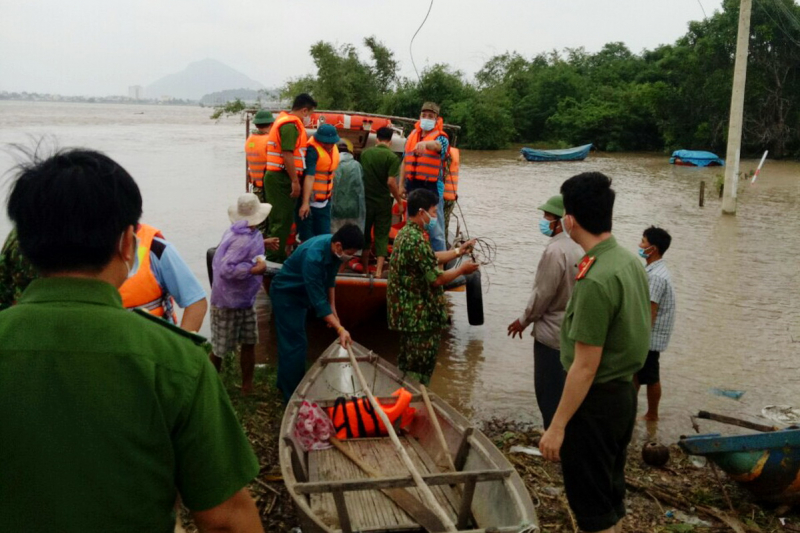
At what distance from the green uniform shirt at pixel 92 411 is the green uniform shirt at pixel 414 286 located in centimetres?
358

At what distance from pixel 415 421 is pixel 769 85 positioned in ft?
113

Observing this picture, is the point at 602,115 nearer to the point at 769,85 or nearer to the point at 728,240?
the point at 769,85

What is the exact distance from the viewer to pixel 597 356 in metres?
3.02

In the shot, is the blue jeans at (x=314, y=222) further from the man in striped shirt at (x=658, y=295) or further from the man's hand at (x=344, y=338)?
the man in striped shirt at (x=658, y=295)

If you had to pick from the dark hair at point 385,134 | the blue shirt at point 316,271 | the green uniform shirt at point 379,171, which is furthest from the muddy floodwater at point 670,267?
the dark hair at point 385,134

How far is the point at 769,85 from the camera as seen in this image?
34.3 metres

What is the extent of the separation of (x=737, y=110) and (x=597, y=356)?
1478cm

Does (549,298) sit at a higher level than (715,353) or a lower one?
higher

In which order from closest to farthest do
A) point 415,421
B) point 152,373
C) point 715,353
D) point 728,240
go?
point 152,373
point 415,421
point 715,353
point 728,240

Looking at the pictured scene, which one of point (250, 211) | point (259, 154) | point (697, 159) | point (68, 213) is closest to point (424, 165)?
point (259, 154)

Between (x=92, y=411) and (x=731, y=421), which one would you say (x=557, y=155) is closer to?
(x=731, y=421)

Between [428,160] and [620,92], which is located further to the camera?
[620,92]

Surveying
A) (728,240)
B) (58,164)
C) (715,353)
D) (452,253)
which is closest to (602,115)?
(728,240)

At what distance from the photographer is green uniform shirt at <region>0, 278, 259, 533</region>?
1.38 meters
